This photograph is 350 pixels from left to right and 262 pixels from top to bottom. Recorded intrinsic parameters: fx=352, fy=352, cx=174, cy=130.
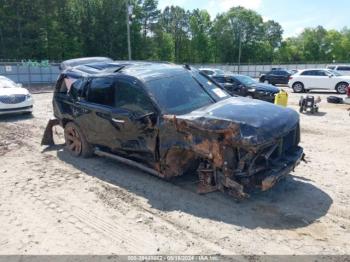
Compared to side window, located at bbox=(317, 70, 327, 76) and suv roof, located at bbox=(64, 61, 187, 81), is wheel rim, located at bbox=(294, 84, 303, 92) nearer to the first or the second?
side window, located at bbox=(317, 70, 327, 76)

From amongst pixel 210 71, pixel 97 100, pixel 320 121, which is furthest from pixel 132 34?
pixel 97 100

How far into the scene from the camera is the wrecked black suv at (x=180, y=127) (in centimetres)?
463

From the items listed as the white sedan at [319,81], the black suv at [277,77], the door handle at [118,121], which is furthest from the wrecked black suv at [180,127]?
the black suv at [277,77]

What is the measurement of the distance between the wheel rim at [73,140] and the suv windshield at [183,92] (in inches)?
94.5

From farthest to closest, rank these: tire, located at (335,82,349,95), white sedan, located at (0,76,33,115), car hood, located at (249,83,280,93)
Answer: tire, located at (335,82,349,95)
car hood, located at (249,83,280,93)
white sedan, located at (0,76,33,115)

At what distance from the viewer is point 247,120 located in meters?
4.70

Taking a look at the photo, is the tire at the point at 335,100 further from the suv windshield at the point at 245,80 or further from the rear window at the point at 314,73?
the rear window at the point at 314,73

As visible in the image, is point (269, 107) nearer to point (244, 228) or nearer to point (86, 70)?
point (244, 228)

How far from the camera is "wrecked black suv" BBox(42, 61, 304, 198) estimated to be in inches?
182

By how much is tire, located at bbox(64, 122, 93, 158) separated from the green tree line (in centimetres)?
2867

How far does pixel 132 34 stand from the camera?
185ft

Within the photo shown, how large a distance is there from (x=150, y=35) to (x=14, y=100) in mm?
55398

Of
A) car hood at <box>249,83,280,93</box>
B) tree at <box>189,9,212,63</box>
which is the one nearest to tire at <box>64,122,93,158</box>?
car hood at <box>249,83,280,93</box>

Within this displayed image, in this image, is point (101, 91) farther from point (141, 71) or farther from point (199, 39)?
point (199, 39)
